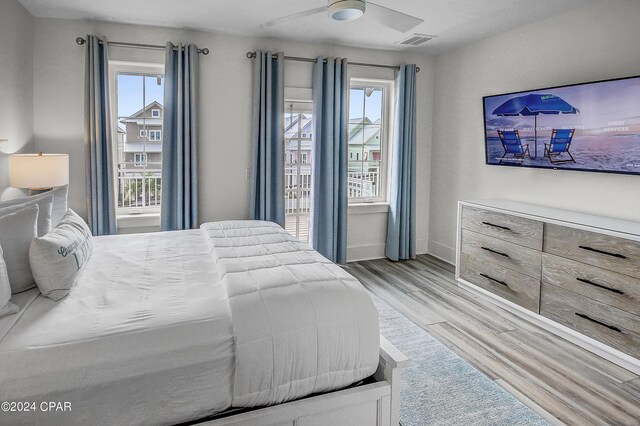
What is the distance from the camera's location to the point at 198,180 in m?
4.33

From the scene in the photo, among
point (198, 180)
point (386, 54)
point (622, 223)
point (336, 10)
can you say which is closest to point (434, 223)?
point (386, 54)

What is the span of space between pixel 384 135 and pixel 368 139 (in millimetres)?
207

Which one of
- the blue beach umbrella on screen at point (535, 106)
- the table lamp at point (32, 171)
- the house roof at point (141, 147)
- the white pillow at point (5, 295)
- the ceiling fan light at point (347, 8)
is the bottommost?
the white pillow at point (5, 295)

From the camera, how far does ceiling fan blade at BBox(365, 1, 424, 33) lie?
8.19ft

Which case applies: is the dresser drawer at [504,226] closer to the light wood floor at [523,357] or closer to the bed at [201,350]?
the light wood floor at [523,357]

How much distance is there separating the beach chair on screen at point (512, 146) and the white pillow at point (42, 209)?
366 centimetres

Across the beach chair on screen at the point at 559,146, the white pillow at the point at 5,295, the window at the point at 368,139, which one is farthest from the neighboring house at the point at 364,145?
the white pillow at the point at 5,295

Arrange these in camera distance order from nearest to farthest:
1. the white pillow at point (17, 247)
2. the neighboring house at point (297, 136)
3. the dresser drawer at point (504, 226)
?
1. the white pillow at point (17, 247)
2. the dresser drawer at point (504, 226)
3. the neighboring house at point (297, 136)

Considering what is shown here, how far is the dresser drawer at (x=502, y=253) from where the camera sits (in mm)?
3346

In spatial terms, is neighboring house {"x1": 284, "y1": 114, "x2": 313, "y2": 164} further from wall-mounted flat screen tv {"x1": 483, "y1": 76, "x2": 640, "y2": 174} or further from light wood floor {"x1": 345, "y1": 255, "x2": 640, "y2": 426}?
wall-mounted flat screen tv {"x1": 483, "y1": 76, "x2": 640, "y2": 174}

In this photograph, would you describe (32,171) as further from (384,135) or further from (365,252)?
(384,135)

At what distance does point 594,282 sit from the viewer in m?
2.86

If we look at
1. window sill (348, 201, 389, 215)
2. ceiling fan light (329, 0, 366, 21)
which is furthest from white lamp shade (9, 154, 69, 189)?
window sill (348, 201, 389, 215)

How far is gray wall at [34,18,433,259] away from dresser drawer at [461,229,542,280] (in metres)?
1.42
